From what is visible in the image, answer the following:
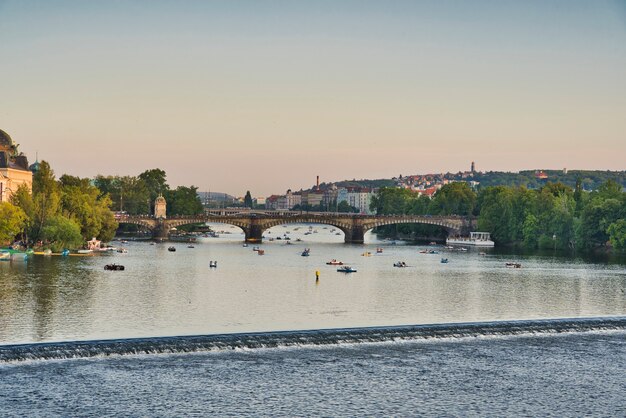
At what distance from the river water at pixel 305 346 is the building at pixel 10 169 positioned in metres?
Result: 46.4

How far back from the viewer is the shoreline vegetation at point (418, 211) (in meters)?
95.8

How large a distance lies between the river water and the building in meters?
46.4

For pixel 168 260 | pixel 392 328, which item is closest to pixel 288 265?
pixel 168 260

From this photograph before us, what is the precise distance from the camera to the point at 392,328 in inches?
1698

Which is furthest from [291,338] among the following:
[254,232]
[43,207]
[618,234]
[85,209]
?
[254,232]

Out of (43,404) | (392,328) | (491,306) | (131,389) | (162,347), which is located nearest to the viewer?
(43,404)

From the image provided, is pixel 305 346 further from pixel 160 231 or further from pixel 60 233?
pixel 160 231

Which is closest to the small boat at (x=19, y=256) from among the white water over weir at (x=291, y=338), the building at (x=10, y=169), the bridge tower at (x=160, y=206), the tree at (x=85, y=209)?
the tree at (x=85, y=209)

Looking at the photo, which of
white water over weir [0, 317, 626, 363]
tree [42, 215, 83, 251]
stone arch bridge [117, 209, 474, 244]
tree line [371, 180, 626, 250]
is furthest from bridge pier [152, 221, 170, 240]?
white water over weir [0, 317, 626, 363]

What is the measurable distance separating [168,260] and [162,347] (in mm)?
58249

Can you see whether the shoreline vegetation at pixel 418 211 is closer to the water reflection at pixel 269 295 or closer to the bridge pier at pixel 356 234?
the water reflection at pixel 269 295

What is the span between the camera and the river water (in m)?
31.5

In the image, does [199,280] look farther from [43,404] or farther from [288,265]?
[43,404]

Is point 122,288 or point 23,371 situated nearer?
point 23,371
